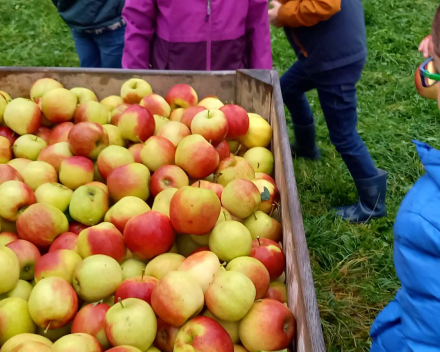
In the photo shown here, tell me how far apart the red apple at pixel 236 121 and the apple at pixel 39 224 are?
79cm

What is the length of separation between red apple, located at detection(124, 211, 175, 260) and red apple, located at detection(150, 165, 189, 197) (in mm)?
204

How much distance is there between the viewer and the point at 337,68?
248cm

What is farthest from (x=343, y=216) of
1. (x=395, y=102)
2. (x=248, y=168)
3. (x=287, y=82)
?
(x=395, y=102)

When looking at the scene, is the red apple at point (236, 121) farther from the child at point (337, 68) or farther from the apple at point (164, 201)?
the child at point (337, 68)

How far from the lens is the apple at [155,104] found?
2.08m

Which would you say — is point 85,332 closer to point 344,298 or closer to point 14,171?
point 14,171

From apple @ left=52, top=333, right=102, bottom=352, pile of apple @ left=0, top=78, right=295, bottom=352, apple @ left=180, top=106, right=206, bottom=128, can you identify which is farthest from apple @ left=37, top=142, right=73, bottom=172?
apple @ left=52, top=333, right=102, bottom=352

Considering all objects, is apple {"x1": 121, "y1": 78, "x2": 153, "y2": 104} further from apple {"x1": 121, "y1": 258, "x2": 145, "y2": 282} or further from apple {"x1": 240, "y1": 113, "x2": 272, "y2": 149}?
apple {"x1": 121, "y1": 258, "x2": 145, "y2": 282}

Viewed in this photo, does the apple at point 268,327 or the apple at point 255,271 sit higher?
the apple at point 255,271

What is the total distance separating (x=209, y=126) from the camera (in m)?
1.82

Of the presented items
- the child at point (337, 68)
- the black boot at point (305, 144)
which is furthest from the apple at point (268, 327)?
the black boot at point (305, 144)

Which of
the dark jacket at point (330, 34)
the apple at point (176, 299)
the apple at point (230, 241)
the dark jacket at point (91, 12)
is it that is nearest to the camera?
the apple at point (176, 299)

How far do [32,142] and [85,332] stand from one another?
96 cm

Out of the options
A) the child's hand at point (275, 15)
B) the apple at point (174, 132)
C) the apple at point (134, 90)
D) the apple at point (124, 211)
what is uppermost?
the child's hand at point (275, 15)
